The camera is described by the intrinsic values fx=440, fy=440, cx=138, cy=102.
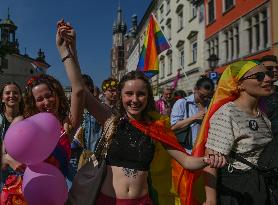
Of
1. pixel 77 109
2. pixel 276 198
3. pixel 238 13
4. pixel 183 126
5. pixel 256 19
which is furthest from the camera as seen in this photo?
pixel 238 13

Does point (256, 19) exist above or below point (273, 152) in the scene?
above

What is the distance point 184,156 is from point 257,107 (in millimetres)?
687

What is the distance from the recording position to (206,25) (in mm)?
28766

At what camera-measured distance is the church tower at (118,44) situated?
121 meters

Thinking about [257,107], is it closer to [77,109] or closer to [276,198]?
[276,198]

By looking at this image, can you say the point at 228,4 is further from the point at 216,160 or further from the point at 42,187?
the point at 42,187

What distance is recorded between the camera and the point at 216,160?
2.68 metres

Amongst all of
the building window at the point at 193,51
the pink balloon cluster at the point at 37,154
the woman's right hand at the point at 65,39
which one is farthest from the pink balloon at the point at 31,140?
the building window at the point at 193,51

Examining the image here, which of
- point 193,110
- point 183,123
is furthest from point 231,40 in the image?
point 183,123

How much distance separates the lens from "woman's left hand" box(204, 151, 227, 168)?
266 centimetres

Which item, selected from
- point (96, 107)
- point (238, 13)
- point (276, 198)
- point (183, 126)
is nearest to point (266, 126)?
point (276, 198)

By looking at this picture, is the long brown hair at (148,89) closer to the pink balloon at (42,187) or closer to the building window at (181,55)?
the pink balloon at (42,187)

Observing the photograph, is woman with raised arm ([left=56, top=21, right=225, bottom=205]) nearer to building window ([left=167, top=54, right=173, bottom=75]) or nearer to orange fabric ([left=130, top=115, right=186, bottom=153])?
orange fabric ([left=130, top=115, right=186, bottom=153])

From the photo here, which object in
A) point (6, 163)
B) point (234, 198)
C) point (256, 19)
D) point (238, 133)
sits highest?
point (256, 19)
